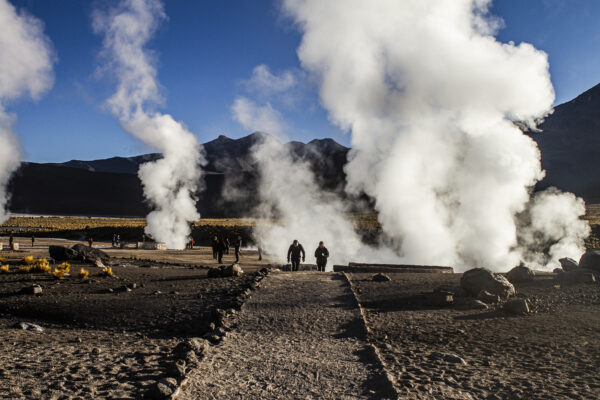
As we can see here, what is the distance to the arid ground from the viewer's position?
17.3ft

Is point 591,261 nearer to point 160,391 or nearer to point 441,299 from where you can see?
point 441,299

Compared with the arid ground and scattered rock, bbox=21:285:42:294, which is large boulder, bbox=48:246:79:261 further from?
scattered rock, bbox=21:285:42:294

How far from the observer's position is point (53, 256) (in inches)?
771

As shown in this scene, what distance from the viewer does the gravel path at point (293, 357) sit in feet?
16.7

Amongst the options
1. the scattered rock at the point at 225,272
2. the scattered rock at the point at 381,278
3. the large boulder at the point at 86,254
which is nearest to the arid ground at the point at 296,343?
the scattered rock at the point at 381,278

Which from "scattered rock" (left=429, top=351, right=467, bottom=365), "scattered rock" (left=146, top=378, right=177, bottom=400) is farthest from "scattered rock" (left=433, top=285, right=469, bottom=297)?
"scattered rock" (left=146, top=378, right=177, bottom=400)

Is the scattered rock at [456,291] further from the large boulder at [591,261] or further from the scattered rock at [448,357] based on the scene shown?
the large boulder at [591,261]

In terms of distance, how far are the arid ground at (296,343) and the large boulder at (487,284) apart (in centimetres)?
59

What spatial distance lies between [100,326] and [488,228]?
65.1 ft

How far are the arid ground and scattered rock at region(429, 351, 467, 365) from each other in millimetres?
53

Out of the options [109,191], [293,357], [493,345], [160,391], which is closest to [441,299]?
[493,345]

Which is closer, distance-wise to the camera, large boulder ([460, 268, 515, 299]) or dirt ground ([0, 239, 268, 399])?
dirt ground ([0, 239, 268, 399])

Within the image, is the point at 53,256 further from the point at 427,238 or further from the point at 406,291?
the point at 427,238

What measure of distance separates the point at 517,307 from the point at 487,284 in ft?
4.91
